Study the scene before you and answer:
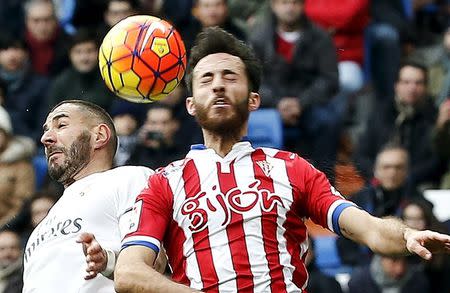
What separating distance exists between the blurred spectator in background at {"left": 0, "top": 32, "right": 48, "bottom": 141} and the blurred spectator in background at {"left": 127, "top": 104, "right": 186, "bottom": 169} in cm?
132

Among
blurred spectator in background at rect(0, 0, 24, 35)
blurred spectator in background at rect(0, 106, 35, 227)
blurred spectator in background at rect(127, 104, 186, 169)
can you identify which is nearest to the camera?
blurred spectator in background at rect(127, 104, 186, 169)

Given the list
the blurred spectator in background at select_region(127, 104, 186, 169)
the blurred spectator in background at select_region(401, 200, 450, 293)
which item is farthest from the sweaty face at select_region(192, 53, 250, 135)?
the blurred spectator in background at select_region(127, 104, 186, 169)

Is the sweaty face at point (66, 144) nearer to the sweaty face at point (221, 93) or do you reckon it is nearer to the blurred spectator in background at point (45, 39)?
the sweaty face at point (221, 93)

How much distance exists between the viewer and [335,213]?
653cm

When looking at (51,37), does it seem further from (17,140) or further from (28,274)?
(28,274)

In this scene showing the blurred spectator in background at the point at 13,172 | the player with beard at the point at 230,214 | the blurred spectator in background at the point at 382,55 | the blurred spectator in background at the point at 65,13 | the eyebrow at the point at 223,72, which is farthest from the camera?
the blurred spectator in background at the point at 65,13

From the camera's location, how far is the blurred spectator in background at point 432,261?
1041 cm

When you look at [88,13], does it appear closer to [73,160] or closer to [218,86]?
[73,160]

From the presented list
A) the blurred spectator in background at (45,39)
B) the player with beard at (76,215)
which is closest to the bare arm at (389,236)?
the player with beard at (76,215)

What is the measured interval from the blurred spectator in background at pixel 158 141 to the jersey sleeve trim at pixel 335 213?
473 centimetres

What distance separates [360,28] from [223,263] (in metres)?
6.74

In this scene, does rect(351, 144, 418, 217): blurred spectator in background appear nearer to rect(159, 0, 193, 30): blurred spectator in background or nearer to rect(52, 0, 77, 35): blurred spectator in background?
rect(159, 0, 193, 30): blurred spectator in background

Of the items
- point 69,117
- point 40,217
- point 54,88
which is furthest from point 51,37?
point 69,117

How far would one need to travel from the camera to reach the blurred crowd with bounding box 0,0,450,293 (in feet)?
36.1
